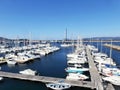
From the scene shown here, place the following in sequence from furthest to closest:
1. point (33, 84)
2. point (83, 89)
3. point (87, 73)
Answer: point (87, 73), point (33, 84), point (83, 89)

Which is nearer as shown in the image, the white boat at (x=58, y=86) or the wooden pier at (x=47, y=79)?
the white boat at (x=58, y=86)

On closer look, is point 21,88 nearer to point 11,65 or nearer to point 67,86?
point 67,86

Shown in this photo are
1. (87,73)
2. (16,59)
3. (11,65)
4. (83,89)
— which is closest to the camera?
(83,89)

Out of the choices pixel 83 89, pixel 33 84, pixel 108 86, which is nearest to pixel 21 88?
pixel 33 84

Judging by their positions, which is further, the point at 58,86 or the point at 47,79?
the point at 47,79

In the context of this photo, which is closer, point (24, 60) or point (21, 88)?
point (21, 88)

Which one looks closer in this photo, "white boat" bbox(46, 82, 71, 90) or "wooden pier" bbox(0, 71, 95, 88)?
"white boat" bbox(46, 82, 71, 90)

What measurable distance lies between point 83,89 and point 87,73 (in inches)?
462

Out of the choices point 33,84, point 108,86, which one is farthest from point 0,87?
point 108,86

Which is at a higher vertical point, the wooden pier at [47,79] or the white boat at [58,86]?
the wooden pier at [47,79]

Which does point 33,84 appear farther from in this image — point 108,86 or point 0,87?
point 108,86

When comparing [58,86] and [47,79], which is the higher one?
[47,79]

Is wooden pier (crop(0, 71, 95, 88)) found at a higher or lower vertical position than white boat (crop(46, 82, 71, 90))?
higher

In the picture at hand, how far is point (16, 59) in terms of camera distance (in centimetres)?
5691
